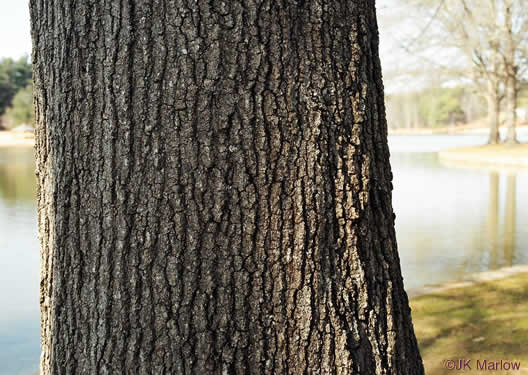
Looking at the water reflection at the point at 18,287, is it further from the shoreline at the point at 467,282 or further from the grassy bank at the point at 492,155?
the grassy bank at the point at 492,155

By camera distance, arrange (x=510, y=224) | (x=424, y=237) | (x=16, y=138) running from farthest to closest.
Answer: (x=16, y=138) < (x=510, y=224) < (x=424, y=237)

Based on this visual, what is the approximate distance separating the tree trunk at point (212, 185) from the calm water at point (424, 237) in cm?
306

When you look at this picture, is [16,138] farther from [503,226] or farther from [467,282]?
[467,282]

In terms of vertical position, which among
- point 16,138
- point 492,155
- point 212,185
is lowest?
point 492,155

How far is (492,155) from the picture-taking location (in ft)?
62.2

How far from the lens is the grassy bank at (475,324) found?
3.36 m

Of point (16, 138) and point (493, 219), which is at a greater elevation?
point (16, 138)

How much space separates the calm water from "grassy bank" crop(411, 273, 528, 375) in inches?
39.2

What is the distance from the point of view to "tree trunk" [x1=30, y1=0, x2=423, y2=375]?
4.40 ft

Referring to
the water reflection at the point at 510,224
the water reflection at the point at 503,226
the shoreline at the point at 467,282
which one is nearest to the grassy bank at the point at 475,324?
the shoreline at the point at 467,282

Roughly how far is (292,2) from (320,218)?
530 mm

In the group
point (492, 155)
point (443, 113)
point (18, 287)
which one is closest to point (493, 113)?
point (492, 155)

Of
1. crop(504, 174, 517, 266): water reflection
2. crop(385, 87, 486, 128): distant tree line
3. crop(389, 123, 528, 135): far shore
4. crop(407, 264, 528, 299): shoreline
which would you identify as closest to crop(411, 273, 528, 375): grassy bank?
crop(407, 264, 528, 299): shoreline

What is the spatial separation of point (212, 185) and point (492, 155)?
19284 mm
